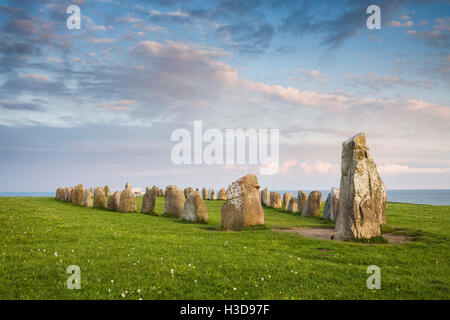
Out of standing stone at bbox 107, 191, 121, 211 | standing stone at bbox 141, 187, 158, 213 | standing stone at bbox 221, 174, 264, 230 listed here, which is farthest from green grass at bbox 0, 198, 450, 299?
standing stone at bbox 107, 191, 121, 211

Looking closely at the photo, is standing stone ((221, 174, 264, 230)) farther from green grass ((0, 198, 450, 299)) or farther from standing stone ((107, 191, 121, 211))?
standing stone ((107, 191, 121, 211))

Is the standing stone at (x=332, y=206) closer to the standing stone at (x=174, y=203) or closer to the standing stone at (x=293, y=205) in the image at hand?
the standing stone at (x=293, y=205)

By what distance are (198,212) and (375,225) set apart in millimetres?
12199

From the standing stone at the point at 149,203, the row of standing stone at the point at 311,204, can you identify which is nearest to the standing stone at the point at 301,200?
the row of standing stone at the point at 311,204

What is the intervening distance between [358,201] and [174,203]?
52.1 feet

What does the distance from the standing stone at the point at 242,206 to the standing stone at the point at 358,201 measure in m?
5.37

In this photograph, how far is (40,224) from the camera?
17.5m

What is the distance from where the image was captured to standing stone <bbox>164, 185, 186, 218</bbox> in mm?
26891

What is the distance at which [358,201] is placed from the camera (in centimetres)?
1541

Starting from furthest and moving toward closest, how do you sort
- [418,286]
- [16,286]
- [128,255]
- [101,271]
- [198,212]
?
1. [198,212]
2. [128,255]
3. [101,271]
4. [418,286]
5. [16,286]

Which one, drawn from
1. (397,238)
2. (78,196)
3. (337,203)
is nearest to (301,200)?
(337,203)
